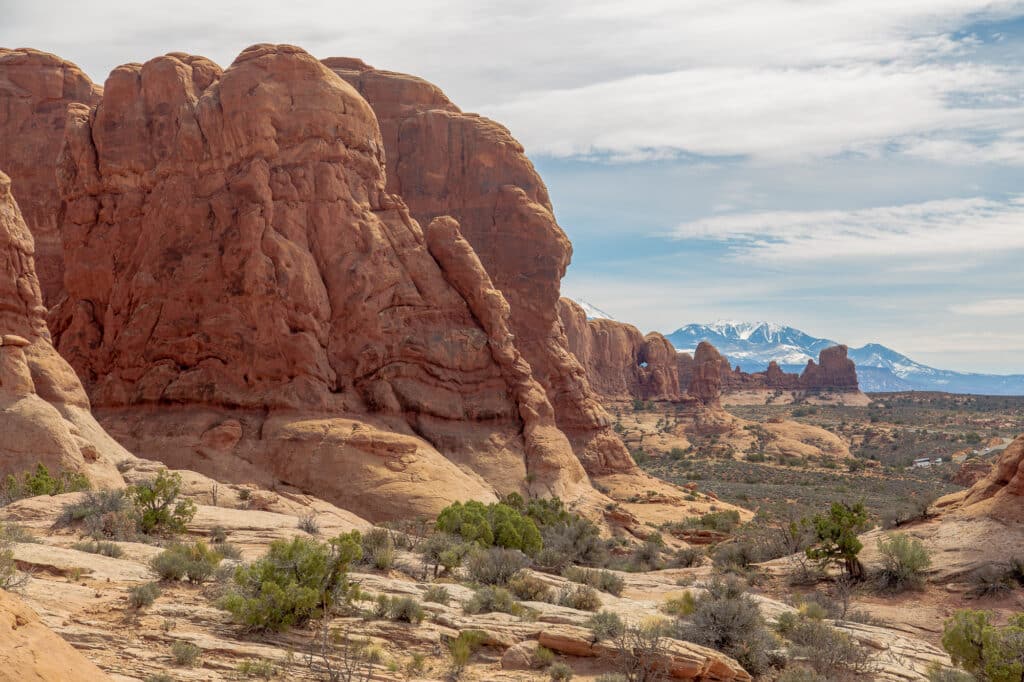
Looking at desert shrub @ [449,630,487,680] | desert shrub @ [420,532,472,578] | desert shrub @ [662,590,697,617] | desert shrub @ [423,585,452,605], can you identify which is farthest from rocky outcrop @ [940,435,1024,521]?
desert shrub @ [449,630,487,680]

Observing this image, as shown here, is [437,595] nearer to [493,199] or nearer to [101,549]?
[101,549]

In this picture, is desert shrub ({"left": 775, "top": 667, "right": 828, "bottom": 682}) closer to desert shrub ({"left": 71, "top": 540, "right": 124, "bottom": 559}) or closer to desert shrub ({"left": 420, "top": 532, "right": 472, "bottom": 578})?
desert shrub ({"left": 420, "top": 532, "right": 472, "bottom": 578})

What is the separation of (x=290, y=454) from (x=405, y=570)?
13423mm

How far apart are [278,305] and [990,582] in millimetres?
24022

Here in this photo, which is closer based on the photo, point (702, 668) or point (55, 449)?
point (702, 668)

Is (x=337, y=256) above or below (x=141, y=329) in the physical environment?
above

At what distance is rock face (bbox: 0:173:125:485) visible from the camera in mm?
22844

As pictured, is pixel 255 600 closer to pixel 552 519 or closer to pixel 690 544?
pixel 552 519

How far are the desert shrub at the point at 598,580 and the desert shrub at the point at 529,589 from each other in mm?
2537

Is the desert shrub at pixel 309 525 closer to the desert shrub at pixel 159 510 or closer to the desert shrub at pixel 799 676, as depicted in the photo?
the desert shrub at pixel 159 510

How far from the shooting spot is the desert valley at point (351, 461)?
13.0 metres

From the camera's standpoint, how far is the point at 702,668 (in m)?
12.9

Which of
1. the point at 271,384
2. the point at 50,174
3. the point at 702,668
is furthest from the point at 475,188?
the point at 702,668

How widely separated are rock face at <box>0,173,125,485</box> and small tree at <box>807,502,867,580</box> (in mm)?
18729
